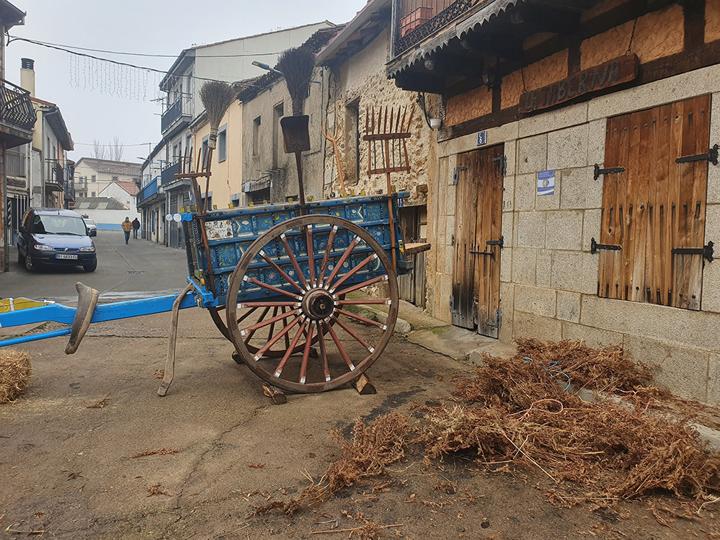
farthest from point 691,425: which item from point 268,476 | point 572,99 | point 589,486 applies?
point 572,99

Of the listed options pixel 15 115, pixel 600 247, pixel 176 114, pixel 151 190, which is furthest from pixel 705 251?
pixel 151 190

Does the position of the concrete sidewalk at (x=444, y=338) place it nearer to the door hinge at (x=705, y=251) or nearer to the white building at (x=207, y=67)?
the door hinge at (x=705, y=251)

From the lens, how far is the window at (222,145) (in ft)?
65.8

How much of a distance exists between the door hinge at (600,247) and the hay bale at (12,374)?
5.04 metres

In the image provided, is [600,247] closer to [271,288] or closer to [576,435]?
[576,435]

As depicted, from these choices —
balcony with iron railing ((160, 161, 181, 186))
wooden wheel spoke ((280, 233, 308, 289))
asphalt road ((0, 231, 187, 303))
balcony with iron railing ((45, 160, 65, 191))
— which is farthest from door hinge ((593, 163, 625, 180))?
balcony with iron railing ((45, 160, 65, 191))

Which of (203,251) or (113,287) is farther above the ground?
(203,251)

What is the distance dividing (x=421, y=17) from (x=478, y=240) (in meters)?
3.51

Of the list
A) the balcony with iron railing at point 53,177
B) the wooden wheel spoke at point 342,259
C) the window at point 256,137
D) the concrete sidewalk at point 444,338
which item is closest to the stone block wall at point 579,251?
the concrete sidewalk at point 444,338

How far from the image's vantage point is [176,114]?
2780 cm

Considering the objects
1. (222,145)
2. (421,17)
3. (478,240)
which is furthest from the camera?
(222,145)

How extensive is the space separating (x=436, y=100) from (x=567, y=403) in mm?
5028

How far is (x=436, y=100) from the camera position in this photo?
764 centimetres

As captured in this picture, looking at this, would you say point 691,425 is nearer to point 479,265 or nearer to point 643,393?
point 643,393
